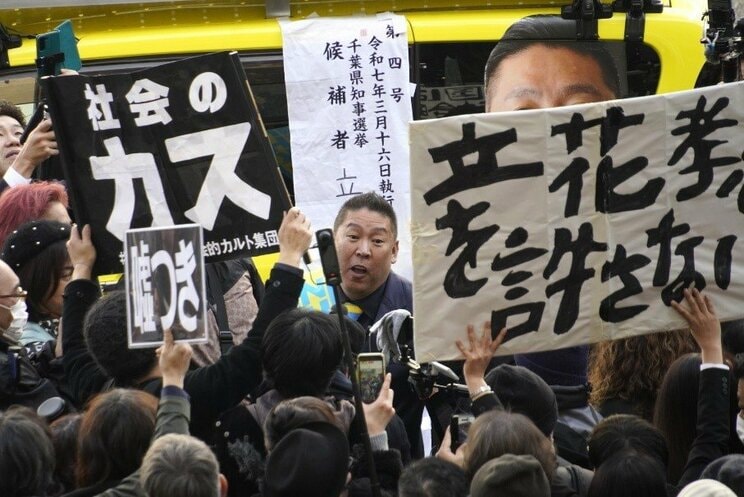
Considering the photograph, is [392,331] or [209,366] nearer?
[209,366]

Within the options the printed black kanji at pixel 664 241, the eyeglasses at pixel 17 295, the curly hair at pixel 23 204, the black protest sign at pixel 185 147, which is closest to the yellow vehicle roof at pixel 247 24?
the curly hair at pixel 23 204

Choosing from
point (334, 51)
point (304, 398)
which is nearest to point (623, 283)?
point (304, 398)

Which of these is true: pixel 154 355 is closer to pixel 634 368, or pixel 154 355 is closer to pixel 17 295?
pixel 17 295

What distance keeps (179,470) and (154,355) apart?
1.00 meters

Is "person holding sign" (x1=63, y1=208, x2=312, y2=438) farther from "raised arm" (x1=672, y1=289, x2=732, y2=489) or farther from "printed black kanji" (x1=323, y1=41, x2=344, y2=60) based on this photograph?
"printed black kanji" (x1=323, y1=41, x2=344, y2=60)

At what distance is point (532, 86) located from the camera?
7156mm

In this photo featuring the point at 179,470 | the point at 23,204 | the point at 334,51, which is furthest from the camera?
the point at 334,51

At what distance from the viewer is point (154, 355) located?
4.79 m

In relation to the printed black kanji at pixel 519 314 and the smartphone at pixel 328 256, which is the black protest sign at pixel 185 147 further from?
the printed black kanji at pixel 519 314

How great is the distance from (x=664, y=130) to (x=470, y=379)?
1213mm

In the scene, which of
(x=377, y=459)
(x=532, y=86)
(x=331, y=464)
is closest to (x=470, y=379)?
(x=377, y=459)

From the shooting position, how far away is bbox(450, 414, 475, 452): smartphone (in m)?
4.77

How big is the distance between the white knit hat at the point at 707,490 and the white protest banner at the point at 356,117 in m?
4.01

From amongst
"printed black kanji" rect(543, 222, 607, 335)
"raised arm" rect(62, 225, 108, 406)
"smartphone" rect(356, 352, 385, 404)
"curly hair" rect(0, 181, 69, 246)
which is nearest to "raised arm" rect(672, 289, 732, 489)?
"printed black kanji" rect(543, 222, 607, 335)
